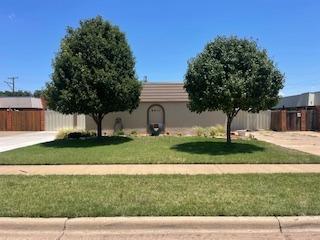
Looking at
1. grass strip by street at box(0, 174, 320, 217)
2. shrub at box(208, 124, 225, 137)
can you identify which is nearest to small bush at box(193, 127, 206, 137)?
shrub at box(208, 124, 225, 137)

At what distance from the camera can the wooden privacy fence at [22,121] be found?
4075cm

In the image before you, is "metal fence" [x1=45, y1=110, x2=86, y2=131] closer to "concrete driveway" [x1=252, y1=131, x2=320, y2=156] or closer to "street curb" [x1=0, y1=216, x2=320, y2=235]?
"concrete driveway" [x1=252, y1=131, x2=320, y2=156]

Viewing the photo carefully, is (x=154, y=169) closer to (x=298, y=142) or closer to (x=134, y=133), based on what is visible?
(x=298, y=142)

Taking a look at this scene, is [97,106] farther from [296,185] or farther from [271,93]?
[296,185]

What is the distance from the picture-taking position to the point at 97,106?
72.2ft

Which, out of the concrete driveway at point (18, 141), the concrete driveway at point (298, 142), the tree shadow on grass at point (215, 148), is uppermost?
the tree shadow on grass at point (215, 148)

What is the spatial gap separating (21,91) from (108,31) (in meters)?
119

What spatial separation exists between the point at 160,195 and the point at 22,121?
112 ft

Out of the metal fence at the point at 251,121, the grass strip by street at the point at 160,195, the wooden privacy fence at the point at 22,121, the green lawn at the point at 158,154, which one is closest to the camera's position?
the grass strip by street at the point at 160,195

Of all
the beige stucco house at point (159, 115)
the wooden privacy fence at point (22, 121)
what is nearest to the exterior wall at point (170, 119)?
the beige stucco house at point (159, 115)

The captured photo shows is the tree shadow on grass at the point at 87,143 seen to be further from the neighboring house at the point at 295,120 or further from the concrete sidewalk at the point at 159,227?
the neighboring house at the point at 295,120

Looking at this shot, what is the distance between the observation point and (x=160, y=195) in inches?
364

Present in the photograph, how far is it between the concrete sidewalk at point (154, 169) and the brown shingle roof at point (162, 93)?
1654 centimetres

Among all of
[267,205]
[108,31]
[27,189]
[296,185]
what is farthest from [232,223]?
[108,31]
